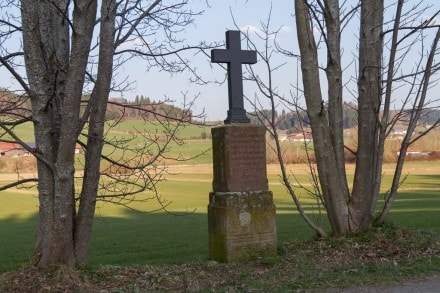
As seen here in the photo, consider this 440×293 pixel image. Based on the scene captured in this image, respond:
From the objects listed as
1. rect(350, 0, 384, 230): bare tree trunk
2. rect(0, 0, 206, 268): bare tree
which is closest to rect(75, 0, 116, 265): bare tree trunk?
rect(0, 0, 206, 268): bare tree

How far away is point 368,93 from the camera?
1026 centimetres

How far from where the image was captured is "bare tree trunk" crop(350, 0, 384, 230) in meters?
10.1

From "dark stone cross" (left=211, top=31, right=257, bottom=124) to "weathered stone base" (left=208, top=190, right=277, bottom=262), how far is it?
1198 mm

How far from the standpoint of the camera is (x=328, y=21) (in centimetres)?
1020

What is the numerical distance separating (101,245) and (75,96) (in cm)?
1154

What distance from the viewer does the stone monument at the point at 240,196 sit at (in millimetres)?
8672

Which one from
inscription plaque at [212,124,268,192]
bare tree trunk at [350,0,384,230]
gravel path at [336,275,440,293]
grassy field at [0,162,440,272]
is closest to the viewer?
gravel path at [336,275,440,293]

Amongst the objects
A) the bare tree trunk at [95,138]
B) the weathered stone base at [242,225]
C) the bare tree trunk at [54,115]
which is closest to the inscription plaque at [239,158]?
the weathered stone base at [242,225]

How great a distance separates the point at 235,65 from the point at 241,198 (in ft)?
7.09

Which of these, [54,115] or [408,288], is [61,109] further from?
[408,288]

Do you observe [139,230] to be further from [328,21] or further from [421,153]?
[421,153]

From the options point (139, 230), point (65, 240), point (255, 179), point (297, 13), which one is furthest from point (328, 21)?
point (139, 230)

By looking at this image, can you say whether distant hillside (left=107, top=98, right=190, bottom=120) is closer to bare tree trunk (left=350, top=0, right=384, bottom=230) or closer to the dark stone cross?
the dark stone cross

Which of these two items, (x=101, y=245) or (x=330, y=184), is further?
(x=101, y=245)
